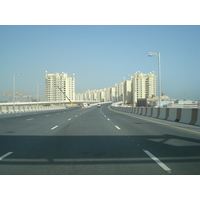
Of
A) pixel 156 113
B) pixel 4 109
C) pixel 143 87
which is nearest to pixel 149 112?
pixel 156 113


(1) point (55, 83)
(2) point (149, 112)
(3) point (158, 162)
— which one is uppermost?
(1) point (55, 83)

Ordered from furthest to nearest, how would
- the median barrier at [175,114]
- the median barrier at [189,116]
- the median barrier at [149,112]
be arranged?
the median barrier at [149,112] → the median barrier at [175,114] → the median barrier at [189,116]

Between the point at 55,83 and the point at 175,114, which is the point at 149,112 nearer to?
the point at 175,114

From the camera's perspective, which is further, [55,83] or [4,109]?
[55,83]

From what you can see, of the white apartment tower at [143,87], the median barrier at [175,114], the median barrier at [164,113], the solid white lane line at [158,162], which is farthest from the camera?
the white apartment tower at [143,87]

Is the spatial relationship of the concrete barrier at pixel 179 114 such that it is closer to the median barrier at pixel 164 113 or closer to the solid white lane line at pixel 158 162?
the median barrier at pixel 164 113

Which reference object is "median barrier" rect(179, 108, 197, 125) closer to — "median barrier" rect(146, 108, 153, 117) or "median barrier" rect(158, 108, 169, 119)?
"median barrier" rect(158, 108, 169, 119)

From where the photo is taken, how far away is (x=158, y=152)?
26.6ft

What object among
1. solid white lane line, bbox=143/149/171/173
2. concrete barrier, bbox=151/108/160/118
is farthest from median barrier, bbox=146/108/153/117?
solid white lane line, bbox=143/149/171/173

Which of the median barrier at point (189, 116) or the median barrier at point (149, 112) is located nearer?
the median barrier at point (189, 116)

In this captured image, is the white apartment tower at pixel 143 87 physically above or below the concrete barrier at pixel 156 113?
above

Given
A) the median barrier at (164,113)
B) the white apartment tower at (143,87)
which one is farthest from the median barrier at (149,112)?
the white apartment tower at (143,87)
